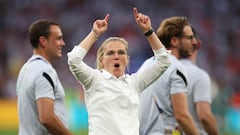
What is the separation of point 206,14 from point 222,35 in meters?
1.39

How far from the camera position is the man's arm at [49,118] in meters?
6.91

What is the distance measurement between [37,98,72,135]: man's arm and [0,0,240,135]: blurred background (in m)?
14.5

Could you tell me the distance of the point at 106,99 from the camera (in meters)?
6.43

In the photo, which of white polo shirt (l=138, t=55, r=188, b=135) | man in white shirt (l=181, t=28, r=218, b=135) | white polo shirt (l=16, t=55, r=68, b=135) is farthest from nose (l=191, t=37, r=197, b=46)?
white polo shirt (l=16, t=55, r=68, b=135)

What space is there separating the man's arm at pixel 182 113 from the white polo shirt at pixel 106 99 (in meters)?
0.87

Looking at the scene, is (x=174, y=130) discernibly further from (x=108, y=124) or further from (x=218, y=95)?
(x=218, y=95)

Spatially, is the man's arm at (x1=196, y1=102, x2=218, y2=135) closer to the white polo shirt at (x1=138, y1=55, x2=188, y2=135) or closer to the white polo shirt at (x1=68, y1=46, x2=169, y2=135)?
the white polo shirt at (x1=138, y1=55, x2=188, y2=135)

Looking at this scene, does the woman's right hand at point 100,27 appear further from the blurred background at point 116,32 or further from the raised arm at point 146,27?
the blurred background at point 116,32

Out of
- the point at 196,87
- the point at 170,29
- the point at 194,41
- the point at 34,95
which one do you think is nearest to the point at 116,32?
the point at 196,87

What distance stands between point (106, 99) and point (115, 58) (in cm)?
33

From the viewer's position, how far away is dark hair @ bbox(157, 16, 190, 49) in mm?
7863

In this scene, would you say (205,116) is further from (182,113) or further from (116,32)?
(116,32)

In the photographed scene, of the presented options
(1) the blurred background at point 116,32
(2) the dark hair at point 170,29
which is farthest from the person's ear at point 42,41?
(1) the blurred background at point 116,32

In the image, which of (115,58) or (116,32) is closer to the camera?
(115,58)
